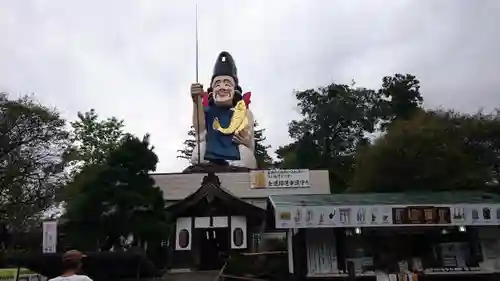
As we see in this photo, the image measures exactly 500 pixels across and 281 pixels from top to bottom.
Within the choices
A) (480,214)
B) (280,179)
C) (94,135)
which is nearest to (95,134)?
(94,135)

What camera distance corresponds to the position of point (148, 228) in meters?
16.7

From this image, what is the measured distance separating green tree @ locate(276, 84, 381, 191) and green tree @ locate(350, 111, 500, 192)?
17.5 metres

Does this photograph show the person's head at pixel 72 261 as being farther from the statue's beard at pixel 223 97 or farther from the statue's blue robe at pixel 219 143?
the statue's beard at pixel 223 97

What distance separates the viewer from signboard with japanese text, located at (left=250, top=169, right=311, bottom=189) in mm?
31312

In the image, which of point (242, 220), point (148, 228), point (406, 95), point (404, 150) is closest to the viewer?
point (148, 228)

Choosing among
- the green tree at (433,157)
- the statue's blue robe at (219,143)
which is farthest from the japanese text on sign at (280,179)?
the green tree at (433,157)

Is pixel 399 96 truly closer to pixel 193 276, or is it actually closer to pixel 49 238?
pixel 193 276

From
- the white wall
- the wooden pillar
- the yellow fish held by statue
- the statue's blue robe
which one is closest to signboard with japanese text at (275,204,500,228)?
the wooden pillar

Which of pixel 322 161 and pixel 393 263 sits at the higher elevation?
pixel 322 161

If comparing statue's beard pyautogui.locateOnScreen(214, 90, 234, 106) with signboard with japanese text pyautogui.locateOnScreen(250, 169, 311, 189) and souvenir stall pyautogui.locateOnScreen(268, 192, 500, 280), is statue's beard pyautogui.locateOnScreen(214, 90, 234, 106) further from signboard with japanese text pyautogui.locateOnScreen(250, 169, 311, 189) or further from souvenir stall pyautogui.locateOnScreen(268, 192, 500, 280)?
souvenir stall pyautogui.locateOnScreen(268, 192, 500, 280)

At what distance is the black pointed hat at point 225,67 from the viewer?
3641 cm

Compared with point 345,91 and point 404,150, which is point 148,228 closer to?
point 404,150

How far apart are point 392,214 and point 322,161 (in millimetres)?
27811

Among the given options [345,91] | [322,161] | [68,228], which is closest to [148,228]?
[68,228]
